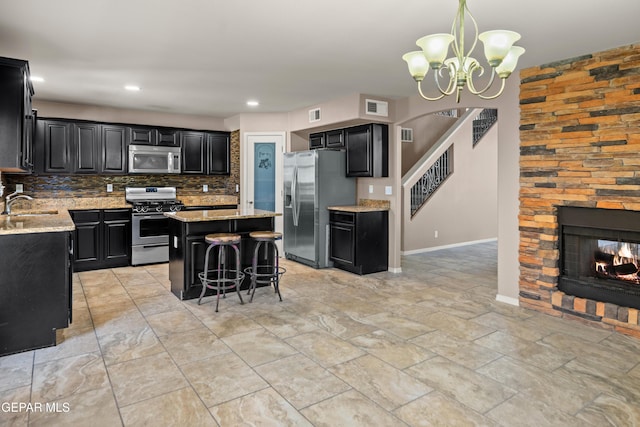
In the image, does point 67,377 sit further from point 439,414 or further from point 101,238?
point 101,238

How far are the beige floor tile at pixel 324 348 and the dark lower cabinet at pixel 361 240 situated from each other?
2279mm

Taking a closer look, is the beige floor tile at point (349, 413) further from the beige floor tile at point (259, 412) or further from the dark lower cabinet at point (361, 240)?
the dark lower cabinet at point (361, 240)

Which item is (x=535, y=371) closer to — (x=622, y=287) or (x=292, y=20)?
(x=622, y=287)

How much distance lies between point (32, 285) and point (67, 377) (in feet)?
2.80

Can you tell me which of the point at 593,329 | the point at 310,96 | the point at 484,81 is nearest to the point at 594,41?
the point at 484,81

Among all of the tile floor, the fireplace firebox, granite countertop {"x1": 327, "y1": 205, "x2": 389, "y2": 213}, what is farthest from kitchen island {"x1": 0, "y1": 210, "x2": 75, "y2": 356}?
the fireplace firebox

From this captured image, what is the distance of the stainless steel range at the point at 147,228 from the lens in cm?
612

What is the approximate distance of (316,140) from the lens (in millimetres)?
6656

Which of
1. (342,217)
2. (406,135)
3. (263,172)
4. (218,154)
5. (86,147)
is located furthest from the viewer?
(406,135)

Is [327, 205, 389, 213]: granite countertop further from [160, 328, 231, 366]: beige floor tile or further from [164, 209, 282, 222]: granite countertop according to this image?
[160, 328, 231, 366]: beige floor tile

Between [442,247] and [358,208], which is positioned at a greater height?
[358,208]

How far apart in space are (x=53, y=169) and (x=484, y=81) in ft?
19.2

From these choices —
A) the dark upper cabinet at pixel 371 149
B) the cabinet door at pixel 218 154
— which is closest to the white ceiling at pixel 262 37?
the dark upper cabinet at pixel 371 149

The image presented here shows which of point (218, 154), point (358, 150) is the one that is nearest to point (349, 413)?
point (358, 150)
